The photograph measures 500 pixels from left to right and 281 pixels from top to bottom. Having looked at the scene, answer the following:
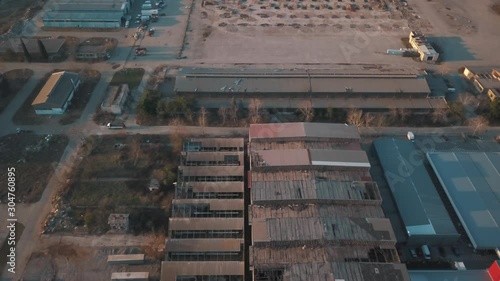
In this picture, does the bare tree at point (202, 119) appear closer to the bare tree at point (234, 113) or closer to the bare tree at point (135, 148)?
the bare tree at point (234, 113)

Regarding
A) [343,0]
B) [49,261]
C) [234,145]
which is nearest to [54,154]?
[49,261]

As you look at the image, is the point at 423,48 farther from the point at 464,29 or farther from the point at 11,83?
the point at 11,83

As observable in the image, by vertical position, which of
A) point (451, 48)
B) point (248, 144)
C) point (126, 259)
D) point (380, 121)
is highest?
point (248, 144)

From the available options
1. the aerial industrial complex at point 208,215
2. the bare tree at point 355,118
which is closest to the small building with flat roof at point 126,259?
the aerial industrial complex at point 208,215

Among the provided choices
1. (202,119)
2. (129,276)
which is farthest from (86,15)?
(129,276)

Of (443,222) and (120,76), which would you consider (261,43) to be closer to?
(120,76)

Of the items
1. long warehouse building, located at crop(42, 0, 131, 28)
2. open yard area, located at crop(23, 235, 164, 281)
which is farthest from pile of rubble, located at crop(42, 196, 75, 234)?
long warehouse building, located at crop(42, 0, 131, 28)

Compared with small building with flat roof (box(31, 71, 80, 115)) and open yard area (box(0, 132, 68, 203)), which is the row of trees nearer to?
small building with flat roof (box(31, 71, 80, 115))

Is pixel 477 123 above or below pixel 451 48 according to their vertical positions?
below
